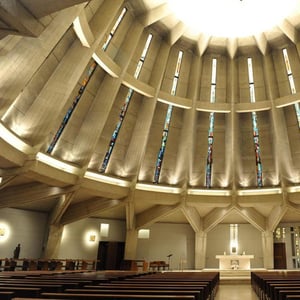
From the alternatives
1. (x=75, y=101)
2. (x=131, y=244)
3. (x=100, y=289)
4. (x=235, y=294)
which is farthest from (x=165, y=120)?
(x=100, y=289)

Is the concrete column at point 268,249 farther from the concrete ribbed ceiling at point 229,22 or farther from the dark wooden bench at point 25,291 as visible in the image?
the dark wooden bench at point 25,291

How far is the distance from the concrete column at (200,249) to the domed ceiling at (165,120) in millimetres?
577

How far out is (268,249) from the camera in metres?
16.7

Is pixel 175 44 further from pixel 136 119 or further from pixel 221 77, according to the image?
pixel 136 119

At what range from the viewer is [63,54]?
11.1m

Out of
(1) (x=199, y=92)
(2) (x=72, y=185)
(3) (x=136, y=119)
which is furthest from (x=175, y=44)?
(2) (x=72, y=185)

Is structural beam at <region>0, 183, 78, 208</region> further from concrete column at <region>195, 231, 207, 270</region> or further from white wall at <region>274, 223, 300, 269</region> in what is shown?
white wall at <region>274, 223, 300, 269</region>

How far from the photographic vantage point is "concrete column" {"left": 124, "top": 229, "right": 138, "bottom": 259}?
1590 cm

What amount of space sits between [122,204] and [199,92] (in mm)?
7256

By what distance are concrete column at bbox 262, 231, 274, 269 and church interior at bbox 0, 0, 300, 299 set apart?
0.18 feet

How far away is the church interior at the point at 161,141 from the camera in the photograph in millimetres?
11056

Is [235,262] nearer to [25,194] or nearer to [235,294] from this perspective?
[235,294]

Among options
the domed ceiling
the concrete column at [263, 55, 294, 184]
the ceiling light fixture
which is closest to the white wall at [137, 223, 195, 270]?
the domed ceiling

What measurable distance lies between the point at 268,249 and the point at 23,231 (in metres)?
13.2
